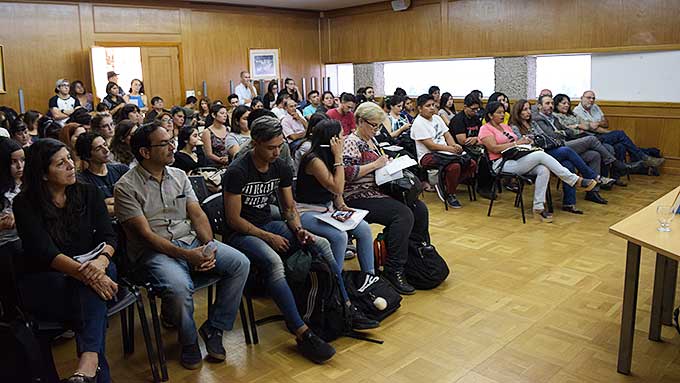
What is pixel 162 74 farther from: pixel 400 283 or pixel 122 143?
pixel 400 283

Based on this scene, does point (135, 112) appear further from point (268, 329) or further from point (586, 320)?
point (586, 320)

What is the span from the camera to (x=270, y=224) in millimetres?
3389

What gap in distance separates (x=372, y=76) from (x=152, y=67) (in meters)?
4.13

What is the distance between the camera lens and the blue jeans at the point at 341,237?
347cm

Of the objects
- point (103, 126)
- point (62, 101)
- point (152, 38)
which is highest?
point (152, 38)

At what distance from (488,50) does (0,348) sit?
869cm

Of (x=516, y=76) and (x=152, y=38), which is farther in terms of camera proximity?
(x=152, y=38)

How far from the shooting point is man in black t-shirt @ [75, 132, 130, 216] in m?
3.39

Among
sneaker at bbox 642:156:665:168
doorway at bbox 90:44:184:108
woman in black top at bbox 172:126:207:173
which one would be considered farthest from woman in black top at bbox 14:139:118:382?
doorway at bbox 90:44:184:108

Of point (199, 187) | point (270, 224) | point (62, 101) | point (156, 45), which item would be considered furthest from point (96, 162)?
point (156, 45)

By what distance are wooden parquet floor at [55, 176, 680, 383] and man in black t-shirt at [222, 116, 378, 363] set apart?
0.58 ft

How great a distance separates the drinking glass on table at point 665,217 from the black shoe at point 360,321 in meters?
1.50

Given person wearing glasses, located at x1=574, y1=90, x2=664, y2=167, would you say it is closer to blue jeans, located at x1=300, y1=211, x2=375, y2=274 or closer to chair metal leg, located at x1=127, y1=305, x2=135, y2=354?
blue jeans, located at x1=300, y1=211, x2=375, y2=274

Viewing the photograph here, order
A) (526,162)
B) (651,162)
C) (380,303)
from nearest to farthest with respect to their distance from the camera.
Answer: (380,303) < (526,162) < (651,162)
